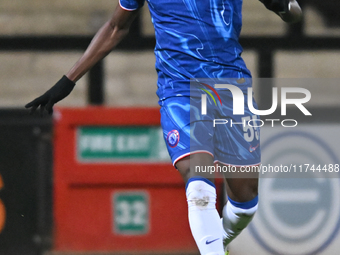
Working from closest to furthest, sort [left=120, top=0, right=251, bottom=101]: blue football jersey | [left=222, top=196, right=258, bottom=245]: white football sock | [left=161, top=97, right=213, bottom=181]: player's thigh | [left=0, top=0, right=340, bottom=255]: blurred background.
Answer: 1. [left=161, top=97, right=213, bottom=181]: player's thigh
2. [left=120, top=0, right=251, bottom=101]: blue football jersey
3. [left=222, top=196, right=258, bottom=245]: white football sock
4. [left=0, top=0, right=340, bottom=255]: blurred background

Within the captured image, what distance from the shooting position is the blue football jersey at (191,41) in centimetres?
284

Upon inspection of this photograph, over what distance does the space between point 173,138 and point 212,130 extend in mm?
198

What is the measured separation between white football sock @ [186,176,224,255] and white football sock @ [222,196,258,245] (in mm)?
624

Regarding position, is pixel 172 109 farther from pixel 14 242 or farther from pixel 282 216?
pixel 14 242

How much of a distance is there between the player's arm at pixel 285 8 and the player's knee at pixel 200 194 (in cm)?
96

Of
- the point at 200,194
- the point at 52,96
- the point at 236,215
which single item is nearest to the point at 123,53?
the point at 52,96

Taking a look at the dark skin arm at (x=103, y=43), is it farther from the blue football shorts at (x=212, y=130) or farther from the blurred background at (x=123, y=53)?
the blurred background at (x=123, y=53)

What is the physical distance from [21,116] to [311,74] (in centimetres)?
275

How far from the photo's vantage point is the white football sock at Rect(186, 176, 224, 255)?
2572 millimetres

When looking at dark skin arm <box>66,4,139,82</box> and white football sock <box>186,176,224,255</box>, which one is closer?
white football sock <box>186,176,224,255</box>

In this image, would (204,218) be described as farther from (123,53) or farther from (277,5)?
(123,53)

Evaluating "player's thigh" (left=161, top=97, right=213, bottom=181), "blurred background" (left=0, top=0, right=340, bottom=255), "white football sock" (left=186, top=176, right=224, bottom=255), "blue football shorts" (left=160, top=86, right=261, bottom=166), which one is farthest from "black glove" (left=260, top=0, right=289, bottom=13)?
"blurred background" (left=0, top=0, right=340, bottom=255)

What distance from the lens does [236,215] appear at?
3.25 metres

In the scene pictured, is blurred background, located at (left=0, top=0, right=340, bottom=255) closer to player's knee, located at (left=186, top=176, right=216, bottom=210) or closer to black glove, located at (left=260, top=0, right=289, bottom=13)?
black glove, located at (left=260, top=0, right=289, bottom=13)
